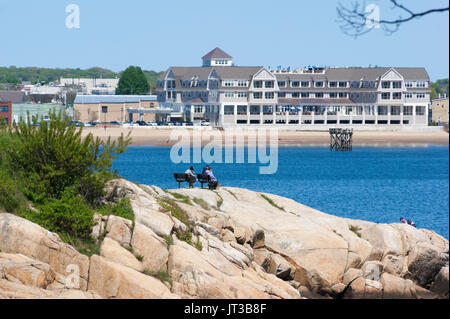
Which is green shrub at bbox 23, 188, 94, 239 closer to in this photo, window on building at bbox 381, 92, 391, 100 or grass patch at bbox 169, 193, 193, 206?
grass patch at bbox 169, 193, 193, 206

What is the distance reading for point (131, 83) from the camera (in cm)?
18800

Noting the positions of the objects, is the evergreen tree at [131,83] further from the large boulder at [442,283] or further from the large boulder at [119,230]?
the large boulder at [119,230]

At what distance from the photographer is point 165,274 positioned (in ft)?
73.5

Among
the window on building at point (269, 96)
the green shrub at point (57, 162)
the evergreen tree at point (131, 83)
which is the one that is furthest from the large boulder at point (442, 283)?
the evergreen tree at point (131, 83)

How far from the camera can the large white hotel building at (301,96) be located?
140m

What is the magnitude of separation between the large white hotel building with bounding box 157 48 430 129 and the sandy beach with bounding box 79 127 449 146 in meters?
3.96

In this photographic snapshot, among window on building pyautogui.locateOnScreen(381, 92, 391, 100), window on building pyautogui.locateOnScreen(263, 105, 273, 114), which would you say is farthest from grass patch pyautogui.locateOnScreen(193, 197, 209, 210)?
window on building pyautogui.locateOnScreen(381, 92, 391, 100)

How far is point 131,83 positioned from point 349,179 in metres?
118

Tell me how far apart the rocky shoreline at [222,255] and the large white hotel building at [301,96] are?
105154mm

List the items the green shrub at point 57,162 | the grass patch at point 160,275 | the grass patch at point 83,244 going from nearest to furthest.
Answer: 1. the grass patch at point 160,275
2. the grass patch at point 83,244
3. the green shrub at point 57,162

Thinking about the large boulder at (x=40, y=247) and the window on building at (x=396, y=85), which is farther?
the window on building at (x=396, y=85)

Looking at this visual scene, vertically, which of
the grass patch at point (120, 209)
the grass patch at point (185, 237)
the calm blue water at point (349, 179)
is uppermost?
the grass patch at point (120, 209)
